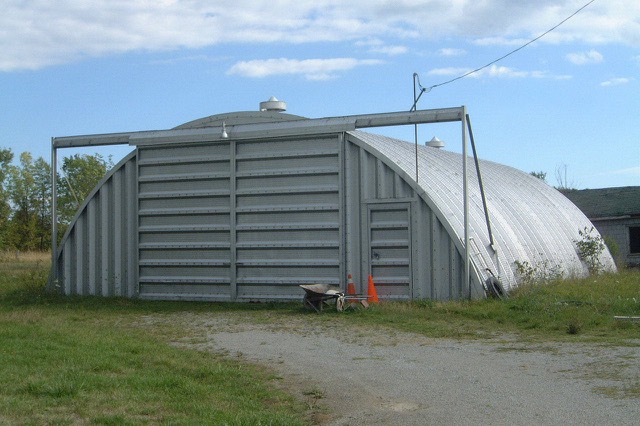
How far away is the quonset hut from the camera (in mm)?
17016

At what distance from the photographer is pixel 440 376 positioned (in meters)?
9.02

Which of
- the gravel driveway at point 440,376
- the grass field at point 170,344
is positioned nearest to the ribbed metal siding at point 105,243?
the grass field at point 170,344

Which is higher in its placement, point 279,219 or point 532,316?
point 279,219

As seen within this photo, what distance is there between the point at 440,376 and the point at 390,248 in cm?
831

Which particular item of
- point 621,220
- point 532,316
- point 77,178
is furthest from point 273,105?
point 77,178

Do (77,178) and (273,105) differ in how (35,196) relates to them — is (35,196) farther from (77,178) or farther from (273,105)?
(273,105)

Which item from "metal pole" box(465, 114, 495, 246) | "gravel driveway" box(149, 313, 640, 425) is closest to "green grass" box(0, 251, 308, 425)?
"gravel driveway" box(149, 313, 640, 425)

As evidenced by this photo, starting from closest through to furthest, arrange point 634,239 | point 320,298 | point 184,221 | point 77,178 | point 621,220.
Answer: point 320,298, point 184,221, point 634,239, point 621,220, point 77,178

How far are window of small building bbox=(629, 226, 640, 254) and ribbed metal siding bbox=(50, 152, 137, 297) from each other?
895 inches

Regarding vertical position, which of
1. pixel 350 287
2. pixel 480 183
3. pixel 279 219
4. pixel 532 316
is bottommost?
pixel 532 316

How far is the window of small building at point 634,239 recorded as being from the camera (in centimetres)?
3397

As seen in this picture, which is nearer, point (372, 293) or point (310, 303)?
point (310, 303)

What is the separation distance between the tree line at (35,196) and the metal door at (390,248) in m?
34.5

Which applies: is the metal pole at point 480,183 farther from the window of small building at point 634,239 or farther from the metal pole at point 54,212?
the window of small building at point 634,239
